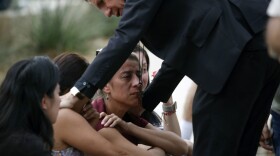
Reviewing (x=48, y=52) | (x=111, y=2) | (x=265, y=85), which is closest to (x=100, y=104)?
(x=111, y=2)

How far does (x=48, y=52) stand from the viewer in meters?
11.8

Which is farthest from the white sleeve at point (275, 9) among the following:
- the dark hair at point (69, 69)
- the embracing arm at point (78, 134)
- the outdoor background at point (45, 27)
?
the outdoor background at point (45, 27)

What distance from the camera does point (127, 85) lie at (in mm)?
4984

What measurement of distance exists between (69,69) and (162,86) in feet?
1.60

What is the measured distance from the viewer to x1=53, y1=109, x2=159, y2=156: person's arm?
466 cm

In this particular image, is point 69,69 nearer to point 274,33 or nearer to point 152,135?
point 152,135

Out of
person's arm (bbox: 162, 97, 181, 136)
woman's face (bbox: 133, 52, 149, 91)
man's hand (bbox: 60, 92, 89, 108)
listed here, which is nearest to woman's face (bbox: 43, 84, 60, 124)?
man's hand (bbox: 60, 92, 89, 108)

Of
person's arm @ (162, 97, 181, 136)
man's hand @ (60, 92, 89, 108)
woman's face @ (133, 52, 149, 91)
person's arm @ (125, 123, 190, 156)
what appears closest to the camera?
man's hand @ (60, 92, 89, 108)

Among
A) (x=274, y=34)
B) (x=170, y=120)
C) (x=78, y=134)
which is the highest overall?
(x=274, y=34)

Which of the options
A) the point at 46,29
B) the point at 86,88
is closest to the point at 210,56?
the point at 86,88

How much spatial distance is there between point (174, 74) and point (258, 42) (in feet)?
2.21

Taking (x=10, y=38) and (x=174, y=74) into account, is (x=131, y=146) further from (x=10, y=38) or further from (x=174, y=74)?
(x=10, y=38)

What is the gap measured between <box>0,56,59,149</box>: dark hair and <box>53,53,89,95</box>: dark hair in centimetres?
69

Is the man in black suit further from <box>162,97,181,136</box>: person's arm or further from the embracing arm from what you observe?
<box>162,97,181,136</box>: person's arm
